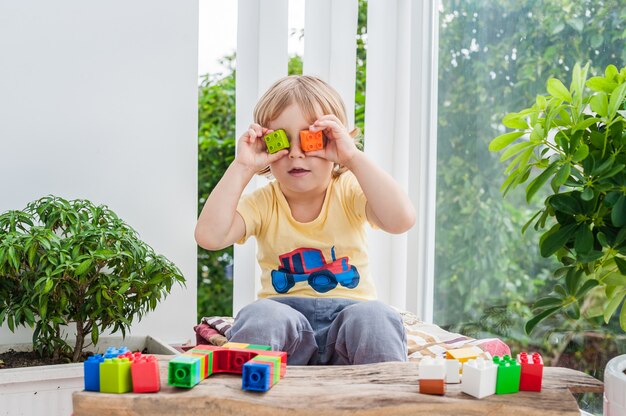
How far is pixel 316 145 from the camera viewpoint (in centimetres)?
146

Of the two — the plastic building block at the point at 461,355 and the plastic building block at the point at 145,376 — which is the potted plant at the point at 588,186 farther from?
the plastic building block at the point at 145,376

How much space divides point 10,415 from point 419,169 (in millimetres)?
1252

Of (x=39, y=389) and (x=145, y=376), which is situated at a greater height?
(x=145, y=376)

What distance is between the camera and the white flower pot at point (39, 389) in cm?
Result: 146

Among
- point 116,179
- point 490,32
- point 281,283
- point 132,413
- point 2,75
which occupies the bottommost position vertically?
point 132,413

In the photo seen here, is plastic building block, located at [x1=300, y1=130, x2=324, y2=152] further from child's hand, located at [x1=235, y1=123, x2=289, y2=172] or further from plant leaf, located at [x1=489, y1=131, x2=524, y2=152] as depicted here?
plant leaf, located at [x1=489, y1=131, x2=524, y2=152]

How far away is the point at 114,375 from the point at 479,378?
47cm

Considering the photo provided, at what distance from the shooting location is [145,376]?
3.16ft

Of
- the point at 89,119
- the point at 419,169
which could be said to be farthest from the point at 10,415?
the point at 419,169

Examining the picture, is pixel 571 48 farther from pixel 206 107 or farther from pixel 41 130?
pixel 206 107

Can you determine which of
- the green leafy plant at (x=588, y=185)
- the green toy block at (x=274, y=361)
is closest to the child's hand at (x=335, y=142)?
the green leafy plant at (x=588, y=185)

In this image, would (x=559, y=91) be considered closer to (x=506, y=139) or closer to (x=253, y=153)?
(x=506, y=139)

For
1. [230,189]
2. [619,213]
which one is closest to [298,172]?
[230,189]

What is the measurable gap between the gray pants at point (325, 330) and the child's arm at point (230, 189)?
194 mm
